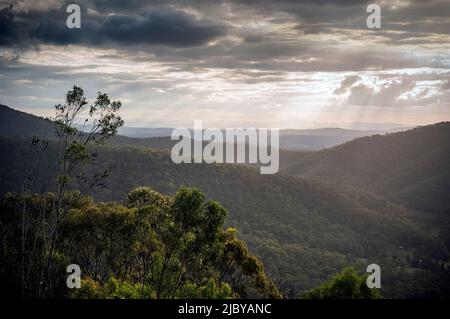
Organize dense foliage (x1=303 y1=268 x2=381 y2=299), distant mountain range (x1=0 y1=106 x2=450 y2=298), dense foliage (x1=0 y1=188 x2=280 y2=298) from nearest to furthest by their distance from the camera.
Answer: dense foliage (x1=0 y1=188 x2=280 y2=298) < dense foliage (x1=303 y1=268 x2=381 y2=299) < distant mountain range (x1=0 y1=106 x2=450 y2=298)

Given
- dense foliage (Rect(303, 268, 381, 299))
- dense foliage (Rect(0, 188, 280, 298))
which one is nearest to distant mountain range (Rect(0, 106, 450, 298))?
dense foliage (Rect(303, 268, 381, 299))

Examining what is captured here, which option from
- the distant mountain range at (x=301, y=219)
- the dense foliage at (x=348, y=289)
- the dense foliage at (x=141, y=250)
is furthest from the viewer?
the distant mountain range at (x=301, y=219)

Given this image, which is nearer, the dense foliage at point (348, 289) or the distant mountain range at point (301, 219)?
the dense foliage at point (348, 289)

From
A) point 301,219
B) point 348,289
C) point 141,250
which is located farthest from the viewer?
point 301,219

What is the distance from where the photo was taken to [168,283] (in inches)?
979

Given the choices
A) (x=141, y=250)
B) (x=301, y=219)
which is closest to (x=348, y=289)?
(x=141, y=250)

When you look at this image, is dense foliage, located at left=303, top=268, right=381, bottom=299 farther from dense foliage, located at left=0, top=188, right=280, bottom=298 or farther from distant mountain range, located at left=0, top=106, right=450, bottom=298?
distant mountain range, located at left=0, top=106, right=450, bottom=298

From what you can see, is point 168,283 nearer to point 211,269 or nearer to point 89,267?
point 211,269

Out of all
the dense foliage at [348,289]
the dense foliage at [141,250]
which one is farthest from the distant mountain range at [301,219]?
the dense foliage at [141,250]

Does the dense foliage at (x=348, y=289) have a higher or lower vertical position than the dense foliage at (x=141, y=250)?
lower

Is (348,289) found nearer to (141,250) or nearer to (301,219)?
(141,250)

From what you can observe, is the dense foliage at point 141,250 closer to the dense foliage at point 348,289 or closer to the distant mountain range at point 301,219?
the dense foliage at point 348,289

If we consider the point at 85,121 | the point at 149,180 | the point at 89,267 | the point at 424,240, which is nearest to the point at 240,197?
the point at 149,180
